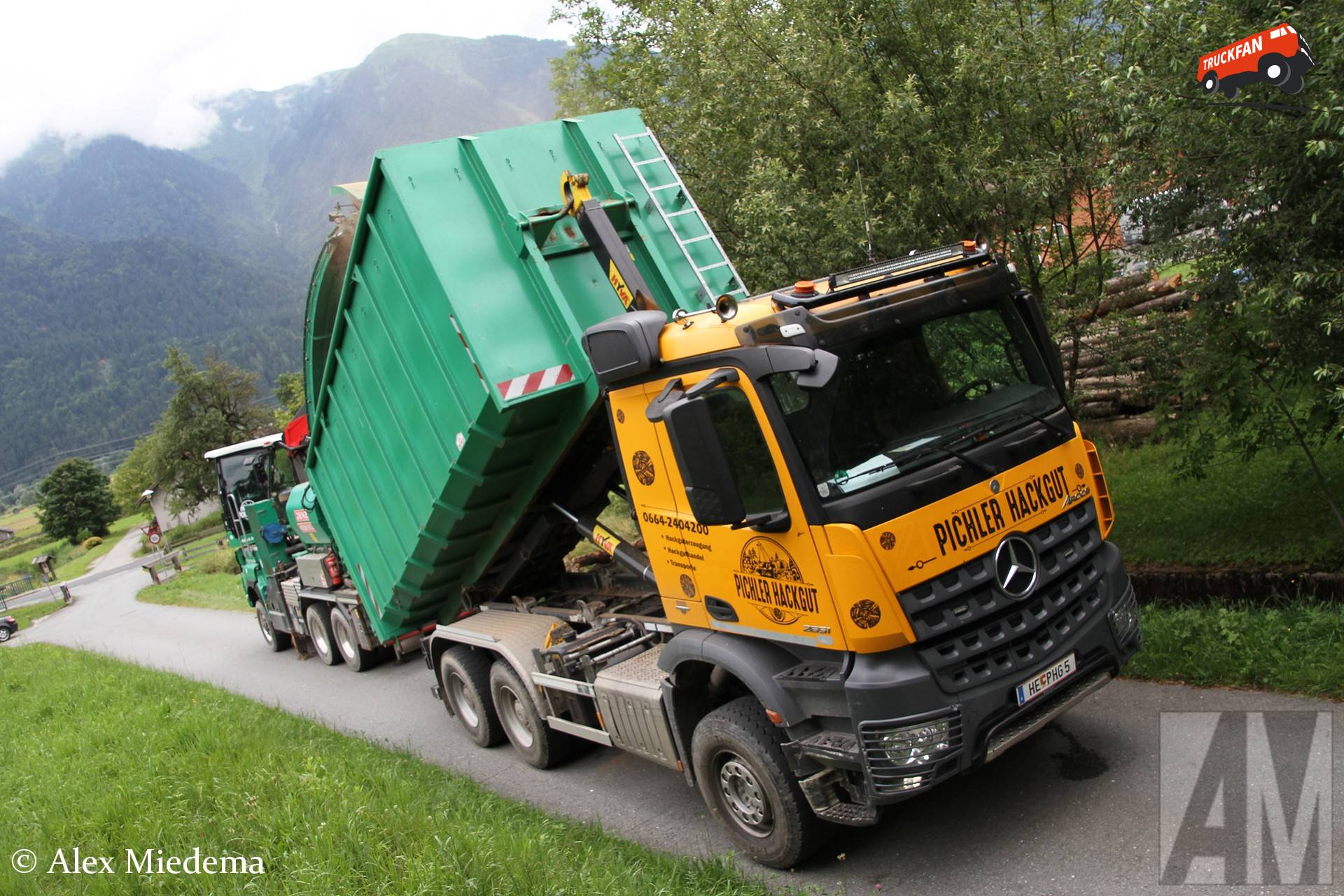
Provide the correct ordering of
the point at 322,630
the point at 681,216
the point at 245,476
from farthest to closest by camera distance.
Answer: the point at 245,476 → the point at 322,630 → the point at 681,216

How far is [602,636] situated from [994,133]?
5007 mm

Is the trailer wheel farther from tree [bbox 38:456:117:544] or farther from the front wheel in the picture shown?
tree [bbox 38:456:117:544]

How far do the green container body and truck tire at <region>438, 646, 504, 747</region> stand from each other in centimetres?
76

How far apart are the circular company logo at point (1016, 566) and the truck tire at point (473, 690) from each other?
4172 millimetres

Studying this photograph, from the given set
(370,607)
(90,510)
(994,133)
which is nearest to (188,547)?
(90,510)

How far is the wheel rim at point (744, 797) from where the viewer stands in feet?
16.6

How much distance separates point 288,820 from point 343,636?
5.95 m

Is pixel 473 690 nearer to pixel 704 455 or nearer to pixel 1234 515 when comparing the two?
pixel 704 455

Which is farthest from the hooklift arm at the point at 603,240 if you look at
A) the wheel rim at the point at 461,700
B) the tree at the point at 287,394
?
the tree at the point at 287,394

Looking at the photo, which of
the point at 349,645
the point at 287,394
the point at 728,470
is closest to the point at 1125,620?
the point at 728,470

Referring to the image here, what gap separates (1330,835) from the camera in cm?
427

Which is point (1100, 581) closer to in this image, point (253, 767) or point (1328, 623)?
point (1328, 623)

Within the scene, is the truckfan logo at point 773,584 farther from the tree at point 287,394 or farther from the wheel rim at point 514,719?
A: the tree at point 287,394

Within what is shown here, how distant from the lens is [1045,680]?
4742 millimetres
